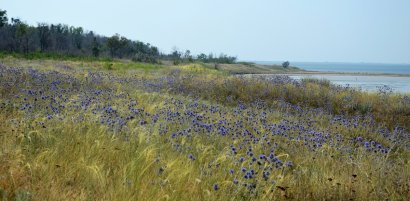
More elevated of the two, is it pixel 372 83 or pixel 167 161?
pixel 167 161

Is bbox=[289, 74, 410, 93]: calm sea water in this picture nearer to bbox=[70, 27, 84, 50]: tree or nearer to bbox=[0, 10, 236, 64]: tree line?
bbox=[0, 10, 236, 64]: tree line

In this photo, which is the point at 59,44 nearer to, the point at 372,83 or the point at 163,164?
the point at 372,83

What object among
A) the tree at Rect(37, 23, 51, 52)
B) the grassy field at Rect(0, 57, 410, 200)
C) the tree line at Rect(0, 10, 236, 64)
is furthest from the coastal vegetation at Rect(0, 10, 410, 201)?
the tree at Rect(37, 23, 51, 52)

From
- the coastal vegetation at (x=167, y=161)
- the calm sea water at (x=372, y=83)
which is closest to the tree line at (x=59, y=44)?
the calm sea water at (x=372, y=83)

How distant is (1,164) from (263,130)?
4.66 m

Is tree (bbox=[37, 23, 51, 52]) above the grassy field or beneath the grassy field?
above

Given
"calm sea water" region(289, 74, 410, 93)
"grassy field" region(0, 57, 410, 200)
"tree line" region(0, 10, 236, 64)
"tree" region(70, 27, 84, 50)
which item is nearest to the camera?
"grassy field" region(0, 57, 410, 200)

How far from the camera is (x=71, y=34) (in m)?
96.7

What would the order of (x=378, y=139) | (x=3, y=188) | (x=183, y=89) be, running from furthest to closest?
(x=183, y=89) → (x=378, y=139) → (x=3, y=188)

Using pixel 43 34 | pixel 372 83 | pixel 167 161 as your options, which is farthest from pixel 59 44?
pixel 167 161

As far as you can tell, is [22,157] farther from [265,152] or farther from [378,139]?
[378,139]

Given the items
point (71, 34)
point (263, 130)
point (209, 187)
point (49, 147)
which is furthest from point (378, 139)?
point (71, 34)

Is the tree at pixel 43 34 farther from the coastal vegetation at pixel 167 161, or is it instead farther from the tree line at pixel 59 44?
the coastal vegetation at pixel 167 161

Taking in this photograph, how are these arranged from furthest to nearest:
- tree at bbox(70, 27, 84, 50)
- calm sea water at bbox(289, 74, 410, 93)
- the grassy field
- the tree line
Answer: tree at bbox(70, 27, 84, 50) → the tree line → calm sea water at bbox(289, 74, 410, 93) → the grassy field
